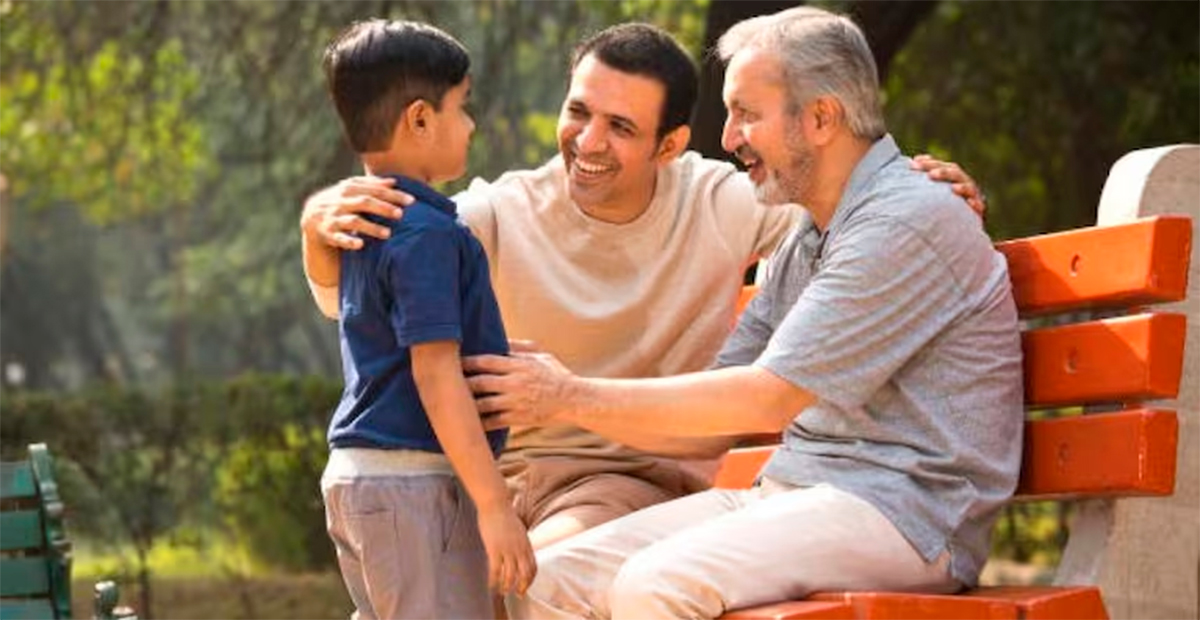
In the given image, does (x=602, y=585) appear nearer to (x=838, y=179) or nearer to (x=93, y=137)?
(x=838, y=179)

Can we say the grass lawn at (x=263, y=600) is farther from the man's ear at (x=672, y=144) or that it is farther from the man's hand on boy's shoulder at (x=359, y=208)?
the man's hand on boy's shoulder at (x=359, y=208)

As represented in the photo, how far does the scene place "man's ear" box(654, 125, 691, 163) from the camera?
4.97 meters

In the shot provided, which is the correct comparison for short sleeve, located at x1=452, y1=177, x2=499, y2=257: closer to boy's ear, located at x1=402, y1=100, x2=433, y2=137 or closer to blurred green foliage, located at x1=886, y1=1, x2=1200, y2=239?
boy's ear, located at x1=402, y1=100, x2=433, y2=137

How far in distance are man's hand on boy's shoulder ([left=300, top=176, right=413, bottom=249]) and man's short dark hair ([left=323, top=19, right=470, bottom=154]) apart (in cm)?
10

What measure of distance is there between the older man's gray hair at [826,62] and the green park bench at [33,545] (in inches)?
88.2

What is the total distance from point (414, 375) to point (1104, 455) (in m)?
1.18

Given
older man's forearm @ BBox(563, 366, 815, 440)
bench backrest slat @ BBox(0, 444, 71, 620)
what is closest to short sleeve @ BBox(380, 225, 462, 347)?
older man's forearm @ BBox(563, 366, 815, 440)

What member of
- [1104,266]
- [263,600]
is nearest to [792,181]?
[1104,266]

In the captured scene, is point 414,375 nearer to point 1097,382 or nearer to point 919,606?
point 919,606

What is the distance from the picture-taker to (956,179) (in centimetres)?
435

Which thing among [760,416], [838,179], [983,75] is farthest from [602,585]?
[983,75]

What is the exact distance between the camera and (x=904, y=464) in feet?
13.4

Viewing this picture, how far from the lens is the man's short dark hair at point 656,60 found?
4.92 metres

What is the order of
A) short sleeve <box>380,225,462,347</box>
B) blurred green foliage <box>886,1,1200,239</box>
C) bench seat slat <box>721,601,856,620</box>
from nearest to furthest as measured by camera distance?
bench seat slat <box>721,601,856,620</box> < short sleeve <box>380,225,462,347</box> < blurred green foliage <box>886,1,1200,239</box>
